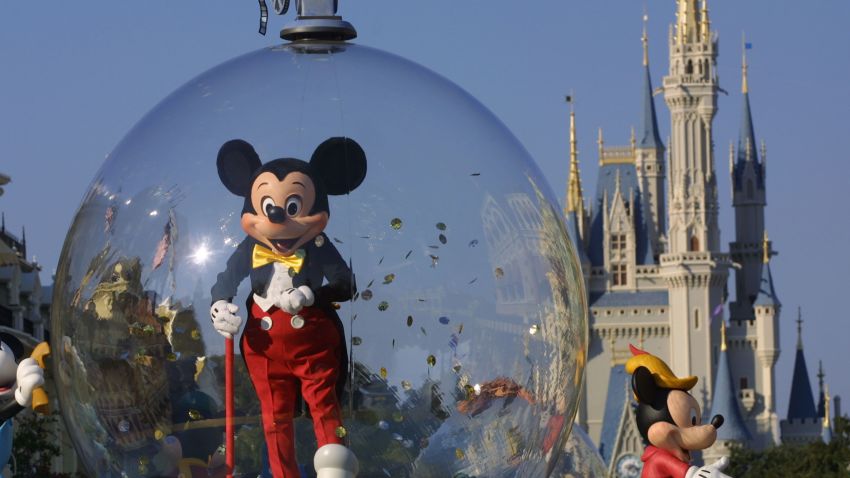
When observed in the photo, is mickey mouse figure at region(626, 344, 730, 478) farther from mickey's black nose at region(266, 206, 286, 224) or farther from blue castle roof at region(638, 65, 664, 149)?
blue castle roof at region(638, 65, 664, 149)

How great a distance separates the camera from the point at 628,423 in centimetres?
13662

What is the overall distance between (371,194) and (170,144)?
62 centimetres

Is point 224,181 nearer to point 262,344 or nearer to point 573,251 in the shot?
point 262,344

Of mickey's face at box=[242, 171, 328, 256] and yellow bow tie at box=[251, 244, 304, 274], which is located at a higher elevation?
mickey's face at box=[242, 171, 328, 256]

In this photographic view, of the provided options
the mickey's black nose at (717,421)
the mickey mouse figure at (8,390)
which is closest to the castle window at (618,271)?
the mickey's black nose at (717,421)

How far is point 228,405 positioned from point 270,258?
1.34 feet

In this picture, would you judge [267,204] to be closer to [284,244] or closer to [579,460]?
[284,244]

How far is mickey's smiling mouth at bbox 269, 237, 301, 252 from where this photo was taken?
A: 24.7ft

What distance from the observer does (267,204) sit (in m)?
7.57

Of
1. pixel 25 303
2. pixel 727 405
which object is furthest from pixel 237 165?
pixel 727 405

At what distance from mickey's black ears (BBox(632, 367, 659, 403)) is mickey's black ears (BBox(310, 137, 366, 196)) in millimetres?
2616

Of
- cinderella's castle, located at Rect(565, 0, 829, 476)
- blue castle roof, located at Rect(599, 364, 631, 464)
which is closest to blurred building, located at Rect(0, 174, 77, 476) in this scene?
blue castle roof, located at Rect(599, 364, 631, 464)

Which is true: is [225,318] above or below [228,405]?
above

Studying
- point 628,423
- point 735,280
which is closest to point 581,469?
point 628,423
